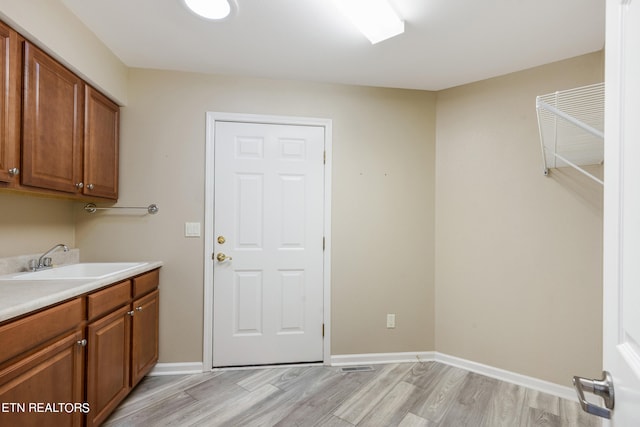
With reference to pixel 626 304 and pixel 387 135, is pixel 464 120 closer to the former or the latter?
pixel 387 135

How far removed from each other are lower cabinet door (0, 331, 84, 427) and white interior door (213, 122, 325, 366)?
106 centimetres

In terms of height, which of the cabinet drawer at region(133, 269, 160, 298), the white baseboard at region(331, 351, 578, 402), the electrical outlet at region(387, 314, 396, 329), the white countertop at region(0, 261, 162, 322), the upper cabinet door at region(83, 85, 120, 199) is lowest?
the white baseboard at region(331, 351, 578, 402)

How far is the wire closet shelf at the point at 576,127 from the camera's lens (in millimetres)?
1624

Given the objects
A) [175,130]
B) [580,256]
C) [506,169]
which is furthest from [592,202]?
[175,130]

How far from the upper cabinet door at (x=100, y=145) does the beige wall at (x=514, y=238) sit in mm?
2615

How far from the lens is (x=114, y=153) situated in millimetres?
2318

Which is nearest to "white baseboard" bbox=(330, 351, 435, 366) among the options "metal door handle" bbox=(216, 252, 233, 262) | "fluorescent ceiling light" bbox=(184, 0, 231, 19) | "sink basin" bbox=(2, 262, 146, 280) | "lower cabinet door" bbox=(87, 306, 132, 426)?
"metal door handle" bbox=(216, 252, 233, 262)

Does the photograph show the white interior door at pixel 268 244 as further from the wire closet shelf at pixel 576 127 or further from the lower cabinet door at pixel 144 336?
the wire closet shelf at pixel 576 127

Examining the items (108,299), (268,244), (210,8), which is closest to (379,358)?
(268,244)

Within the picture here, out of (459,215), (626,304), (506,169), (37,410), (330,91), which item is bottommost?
(37,410)

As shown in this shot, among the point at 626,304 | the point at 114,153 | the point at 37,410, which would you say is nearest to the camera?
the point at 626,304

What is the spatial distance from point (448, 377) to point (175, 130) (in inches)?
113

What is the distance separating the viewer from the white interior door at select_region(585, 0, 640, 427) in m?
0.52

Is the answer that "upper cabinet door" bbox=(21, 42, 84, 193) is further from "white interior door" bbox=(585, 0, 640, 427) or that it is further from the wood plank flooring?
"white interior door" bbox=(585, 0, 640, 427)
